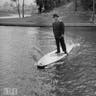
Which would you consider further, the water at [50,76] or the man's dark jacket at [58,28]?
the man's dark jacket at [58,28]

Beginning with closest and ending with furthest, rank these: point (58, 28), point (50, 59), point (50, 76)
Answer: point (50, 76) < point (50, 59) < point (58, 28)

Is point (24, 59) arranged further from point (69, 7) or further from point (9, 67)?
point (69, 7)

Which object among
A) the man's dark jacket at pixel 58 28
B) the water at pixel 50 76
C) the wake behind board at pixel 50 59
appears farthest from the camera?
the man's dark jacket at pixel 58 28

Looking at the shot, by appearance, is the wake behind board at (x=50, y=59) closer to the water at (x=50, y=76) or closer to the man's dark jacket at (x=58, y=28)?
the water at (x=50, y=76)

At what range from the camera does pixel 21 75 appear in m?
9.41

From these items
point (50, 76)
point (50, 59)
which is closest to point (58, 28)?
point (50, 59)

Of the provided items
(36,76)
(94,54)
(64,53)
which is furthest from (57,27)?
(36,76)

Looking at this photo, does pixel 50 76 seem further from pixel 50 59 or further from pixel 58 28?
pixel 58 28

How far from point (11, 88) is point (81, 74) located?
2.90 metres

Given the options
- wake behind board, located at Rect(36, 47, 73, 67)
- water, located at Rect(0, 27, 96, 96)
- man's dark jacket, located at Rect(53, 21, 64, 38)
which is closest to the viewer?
water, located at Rect(0, 27, 96, 96)

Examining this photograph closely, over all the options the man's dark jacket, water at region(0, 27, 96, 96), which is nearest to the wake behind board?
water at region(0, 27, 96, 96)

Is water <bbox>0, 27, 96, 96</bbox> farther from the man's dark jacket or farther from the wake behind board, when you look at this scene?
the man's dark jacket

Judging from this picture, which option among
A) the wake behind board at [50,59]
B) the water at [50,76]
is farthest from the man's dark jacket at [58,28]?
the water at [50,76]

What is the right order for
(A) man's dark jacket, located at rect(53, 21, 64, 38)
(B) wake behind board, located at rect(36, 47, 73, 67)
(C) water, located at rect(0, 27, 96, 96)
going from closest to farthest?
(C) water, located at rect(0, 27, 96, 96), (B) wake behind board, located at rect(36, 47, 73, 67), (A) man's dark jacket, located at rect(53, 21, 64, 38)
